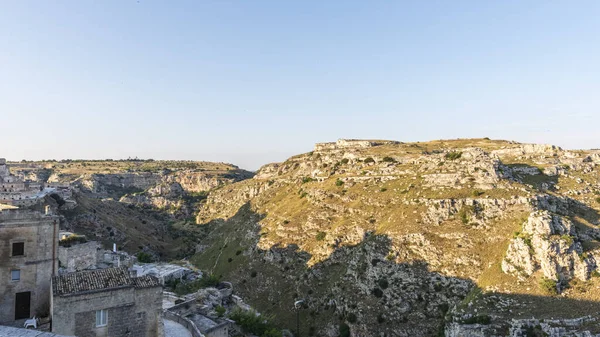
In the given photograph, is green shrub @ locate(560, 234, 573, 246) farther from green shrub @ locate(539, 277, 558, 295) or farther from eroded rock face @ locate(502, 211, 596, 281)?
green shrub @ locate(539, 277, 558, 295)

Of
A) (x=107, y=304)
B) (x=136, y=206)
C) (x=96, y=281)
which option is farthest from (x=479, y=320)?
(x=136, y=206)

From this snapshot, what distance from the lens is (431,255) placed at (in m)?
45.8

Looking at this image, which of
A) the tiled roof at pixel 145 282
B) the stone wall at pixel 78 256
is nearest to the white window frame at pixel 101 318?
the tiled roof at pixel 145 282

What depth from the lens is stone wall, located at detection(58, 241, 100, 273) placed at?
42.9 m

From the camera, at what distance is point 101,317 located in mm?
24844

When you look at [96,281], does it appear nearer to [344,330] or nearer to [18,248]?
[18,248]

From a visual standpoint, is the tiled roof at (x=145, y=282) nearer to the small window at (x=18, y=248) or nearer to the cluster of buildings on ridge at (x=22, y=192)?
the small window at (x=18, y=248)

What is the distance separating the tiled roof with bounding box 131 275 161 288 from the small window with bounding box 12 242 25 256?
8.46 meters

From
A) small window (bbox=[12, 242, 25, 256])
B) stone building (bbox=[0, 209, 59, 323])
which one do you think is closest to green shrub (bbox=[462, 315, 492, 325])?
stone building (bbox=[0, 209, 59, 323])

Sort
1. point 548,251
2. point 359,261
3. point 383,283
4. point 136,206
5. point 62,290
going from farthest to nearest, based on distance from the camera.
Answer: point 136,206 → point 359,261 → point 383,283 → point 548,251 → point 62,290

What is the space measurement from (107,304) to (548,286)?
40.4 m

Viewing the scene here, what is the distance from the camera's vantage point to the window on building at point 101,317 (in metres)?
24.7

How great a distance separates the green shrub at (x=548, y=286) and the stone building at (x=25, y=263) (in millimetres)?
45038

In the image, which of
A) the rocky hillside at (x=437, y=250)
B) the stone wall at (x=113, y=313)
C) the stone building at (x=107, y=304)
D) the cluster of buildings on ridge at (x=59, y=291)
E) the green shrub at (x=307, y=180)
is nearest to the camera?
the stone wall at (x=113, y=313)
